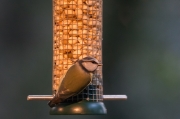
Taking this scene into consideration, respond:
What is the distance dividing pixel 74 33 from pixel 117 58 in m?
1.91

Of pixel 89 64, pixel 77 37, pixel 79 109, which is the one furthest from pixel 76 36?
pixel 79 109

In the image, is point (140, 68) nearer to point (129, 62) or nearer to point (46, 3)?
point (129, 62)

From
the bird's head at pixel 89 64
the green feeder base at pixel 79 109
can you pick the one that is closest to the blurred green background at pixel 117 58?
the green feeder base at pixel 79 109

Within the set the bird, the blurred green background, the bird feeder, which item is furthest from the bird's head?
the blurred green background

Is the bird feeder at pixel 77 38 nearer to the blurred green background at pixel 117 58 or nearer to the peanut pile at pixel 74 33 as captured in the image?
the peanut pile at pixel 74 33

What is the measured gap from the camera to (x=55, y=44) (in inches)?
170

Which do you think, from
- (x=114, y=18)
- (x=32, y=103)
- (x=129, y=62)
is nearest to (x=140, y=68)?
(x=129, y=62)

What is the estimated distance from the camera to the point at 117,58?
Answer: 6.11 metres

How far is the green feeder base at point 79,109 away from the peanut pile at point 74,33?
0.66 ft

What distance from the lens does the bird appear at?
12.8 ft

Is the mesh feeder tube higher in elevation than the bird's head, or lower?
higher

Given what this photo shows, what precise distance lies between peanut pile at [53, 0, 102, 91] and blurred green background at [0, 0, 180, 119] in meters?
1.72

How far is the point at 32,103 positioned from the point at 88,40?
2.00 metres

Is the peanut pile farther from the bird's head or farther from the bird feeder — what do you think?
the bird's head
